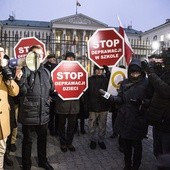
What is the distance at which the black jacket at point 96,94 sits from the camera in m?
6.31

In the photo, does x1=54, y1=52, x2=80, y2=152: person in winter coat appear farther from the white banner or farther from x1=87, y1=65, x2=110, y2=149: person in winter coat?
the white banner

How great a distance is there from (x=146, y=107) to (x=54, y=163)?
6.68ft

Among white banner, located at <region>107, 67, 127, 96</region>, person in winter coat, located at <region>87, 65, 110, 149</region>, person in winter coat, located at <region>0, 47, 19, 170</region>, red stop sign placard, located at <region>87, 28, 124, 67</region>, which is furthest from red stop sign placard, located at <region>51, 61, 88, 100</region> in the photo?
person in winter coat, located at <region>0, 47, 19, 170</region>

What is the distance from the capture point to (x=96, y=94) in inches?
253

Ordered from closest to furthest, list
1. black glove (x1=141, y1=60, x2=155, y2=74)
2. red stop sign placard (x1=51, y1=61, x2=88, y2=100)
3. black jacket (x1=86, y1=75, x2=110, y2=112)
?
black glove (x1=141, y1=60, x2=155, y2=74), red stop sign placard (x1=51, y1=61, x2=88, y2=100), black jacket (x1=86, y1=75, x2=110, y2=112)

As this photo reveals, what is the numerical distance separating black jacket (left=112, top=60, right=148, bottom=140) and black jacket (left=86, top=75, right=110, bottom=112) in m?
1.46

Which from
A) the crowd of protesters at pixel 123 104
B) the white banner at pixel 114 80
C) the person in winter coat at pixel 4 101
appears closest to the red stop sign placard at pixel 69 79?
the white banner at pixel 114 80

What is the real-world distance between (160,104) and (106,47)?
90.8 inches

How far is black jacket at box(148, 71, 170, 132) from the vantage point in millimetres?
3967

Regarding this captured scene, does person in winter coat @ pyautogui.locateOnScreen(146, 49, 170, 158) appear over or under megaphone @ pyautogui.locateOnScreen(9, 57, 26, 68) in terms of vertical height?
under

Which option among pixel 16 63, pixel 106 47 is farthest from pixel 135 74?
pixel 16 63

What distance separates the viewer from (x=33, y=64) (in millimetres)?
4715

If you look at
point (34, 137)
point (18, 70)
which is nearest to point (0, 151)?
point (18, 70)

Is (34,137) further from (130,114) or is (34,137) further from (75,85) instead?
(130,114)
